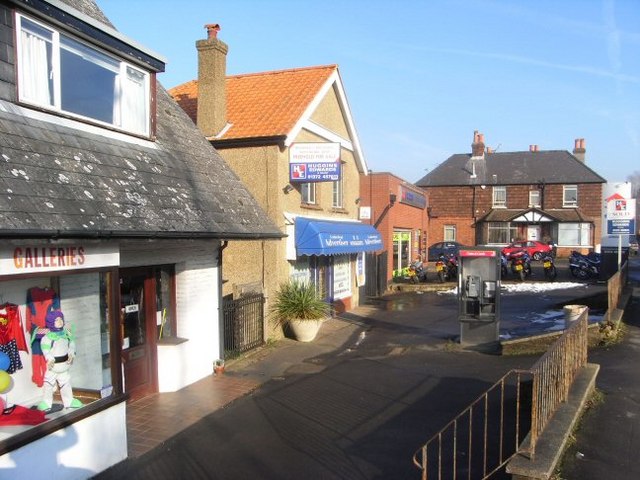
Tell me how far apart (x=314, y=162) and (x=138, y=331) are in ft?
20.0

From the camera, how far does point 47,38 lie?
668cm

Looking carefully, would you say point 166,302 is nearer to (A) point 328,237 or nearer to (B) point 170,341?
(B) point 170,341

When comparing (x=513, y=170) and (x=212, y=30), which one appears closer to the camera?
(x=212, y=30)

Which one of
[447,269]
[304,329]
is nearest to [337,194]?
[304,329]

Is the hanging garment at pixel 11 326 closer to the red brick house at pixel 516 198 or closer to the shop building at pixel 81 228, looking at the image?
the shop building at pixel 81 228

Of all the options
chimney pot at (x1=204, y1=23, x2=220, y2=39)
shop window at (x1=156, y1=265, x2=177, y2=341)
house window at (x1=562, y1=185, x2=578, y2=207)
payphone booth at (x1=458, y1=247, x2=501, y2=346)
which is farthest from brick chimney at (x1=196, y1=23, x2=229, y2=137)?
house window at (x1=562, y1=185, x2=578, y2=207)

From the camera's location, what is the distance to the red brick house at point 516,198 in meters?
42.3

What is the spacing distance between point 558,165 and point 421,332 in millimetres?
35014

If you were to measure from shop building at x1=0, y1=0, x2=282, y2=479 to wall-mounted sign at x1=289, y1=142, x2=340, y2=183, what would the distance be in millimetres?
4381

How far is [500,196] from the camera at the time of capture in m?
44.8

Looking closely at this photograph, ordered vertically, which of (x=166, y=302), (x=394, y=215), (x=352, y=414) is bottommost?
(x=352, y=414)

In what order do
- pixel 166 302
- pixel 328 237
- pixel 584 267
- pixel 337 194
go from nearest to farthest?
pixel 166 302, pixel 328 237, pixel 337 194, pixel 584 267

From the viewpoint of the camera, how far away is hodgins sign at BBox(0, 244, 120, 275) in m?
5.00

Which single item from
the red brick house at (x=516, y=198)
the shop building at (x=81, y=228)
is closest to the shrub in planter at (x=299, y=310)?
the shop building at (x=81, y=228)
